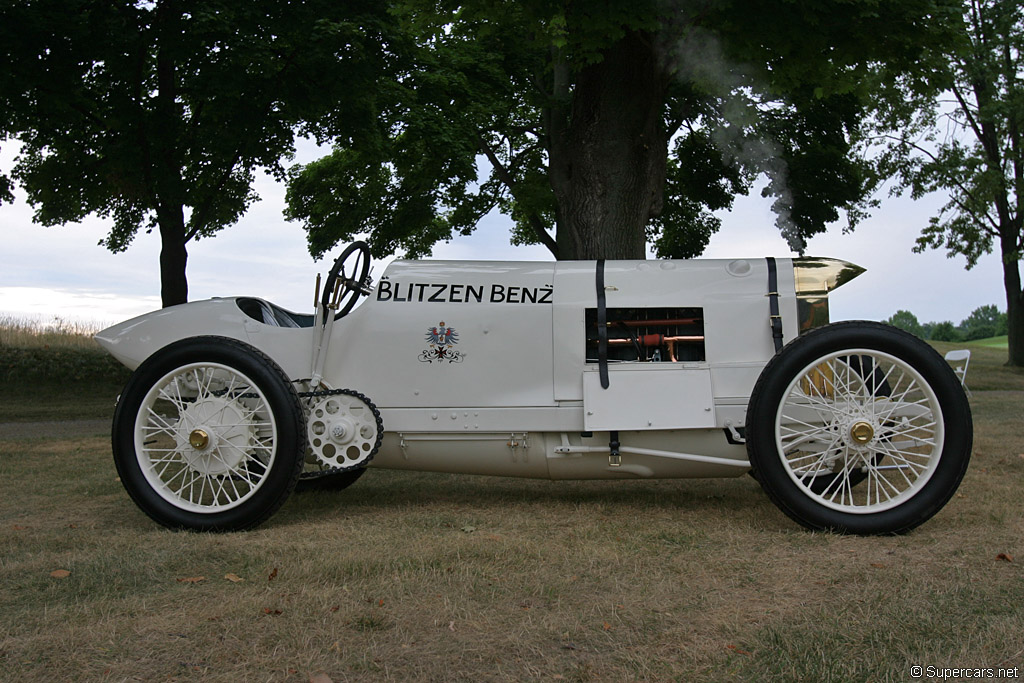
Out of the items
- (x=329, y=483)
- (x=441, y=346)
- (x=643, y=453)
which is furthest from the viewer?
(x=329, y=483)

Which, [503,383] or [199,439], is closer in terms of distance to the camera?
[199,439]

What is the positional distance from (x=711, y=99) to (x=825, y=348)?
15035 mm

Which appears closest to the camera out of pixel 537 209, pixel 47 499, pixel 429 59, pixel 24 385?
pixel 47 499

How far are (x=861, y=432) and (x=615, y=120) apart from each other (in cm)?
587

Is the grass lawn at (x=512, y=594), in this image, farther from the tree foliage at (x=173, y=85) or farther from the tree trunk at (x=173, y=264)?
the tree trunk at (x=173, y=264)

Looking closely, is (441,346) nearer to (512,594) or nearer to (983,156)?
(512,594)

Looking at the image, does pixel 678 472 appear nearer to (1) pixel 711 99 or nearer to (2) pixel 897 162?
(1) pixel 711 99

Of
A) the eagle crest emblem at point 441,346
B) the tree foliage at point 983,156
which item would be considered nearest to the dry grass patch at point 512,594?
the eagle crest emblem at point 441,346

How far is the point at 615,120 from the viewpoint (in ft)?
31.2

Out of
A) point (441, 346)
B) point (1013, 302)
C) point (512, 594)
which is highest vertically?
point (1013, 302)

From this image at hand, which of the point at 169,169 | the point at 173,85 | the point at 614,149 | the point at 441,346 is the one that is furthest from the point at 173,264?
the point at 441,346

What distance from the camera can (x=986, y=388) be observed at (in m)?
18.1

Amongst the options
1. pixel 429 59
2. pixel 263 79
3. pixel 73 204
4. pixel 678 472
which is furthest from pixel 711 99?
pixel 678 472

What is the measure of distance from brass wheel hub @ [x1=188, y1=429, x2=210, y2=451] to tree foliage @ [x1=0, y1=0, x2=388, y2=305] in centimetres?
902
